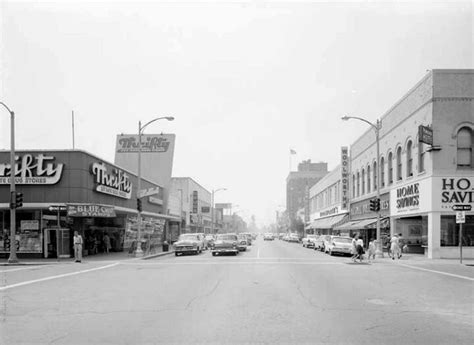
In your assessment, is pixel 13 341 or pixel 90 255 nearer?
pixel 13 341

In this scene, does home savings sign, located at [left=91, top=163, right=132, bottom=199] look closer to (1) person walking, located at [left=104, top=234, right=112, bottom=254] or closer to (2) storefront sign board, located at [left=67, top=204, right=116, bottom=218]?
(2) storefront sign board, located at [left=67, top=204, right=116, bottom=218]

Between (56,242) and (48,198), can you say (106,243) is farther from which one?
(48,198)

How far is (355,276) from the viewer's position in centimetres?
1900

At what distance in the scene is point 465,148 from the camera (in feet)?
101

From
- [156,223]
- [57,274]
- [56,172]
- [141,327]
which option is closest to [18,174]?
[56,172]

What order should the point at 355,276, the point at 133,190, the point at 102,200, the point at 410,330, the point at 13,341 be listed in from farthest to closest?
the point at 133,190 → the point at 102,200 → the point at 355,276 → the point at 410,330 → the point at 13,341

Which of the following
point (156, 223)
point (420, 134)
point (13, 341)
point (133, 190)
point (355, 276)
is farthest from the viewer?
point (156, 223)

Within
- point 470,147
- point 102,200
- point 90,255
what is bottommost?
point 90,255

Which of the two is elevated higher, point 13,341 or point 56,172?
point 56,172

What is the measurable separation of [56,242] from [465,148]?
1013 inches

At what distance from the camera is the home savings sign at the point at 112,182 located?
3189cm

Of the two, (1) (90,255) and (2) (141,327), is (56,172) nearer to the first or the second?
(1) (90,255)

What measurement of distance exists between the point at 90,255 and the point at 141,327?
25378mm

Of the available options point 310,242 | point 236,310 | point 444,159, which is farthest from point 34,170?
point 310,242
